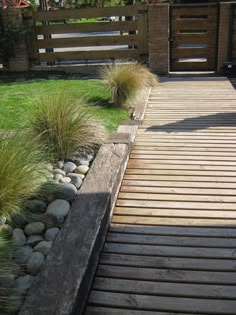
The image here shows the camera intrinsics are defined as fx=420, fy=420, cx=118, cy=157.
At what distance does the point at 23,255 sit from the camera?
2371 millimetres

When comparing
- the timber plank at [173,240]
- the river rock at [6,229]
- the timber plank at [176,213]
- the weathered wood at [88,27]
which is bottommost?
the timber plank at [176,213]

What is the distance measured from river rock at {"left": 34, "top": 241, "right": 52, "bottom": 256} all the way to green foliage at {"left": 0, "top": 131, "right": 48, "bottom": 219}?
0.33 m

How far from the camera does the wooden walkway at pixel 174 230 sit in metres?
2.27

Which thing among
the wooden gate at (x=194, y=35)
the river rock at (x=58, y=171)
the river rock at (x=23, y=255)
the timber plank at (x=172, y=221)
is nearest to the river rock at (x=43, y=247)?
the river rock at (x=23, y=255)

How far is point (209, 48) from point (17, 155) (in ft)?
23.7

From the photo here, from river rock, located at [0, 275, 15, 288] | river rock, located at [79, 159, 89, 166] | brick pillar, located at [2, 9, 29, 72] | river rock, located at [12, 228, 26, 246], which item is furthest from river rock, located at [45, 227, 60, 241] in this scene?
brick pillar, located at [2, 9, 29, 72]

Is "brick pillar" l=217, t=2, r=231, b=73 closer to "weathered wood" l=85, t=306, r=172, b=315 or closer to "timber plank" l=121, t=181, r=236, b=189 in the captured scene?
"timber plank" l=121, t=181, r=236, b=189

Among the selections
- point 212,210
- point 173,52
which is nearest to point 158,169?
point 212,210

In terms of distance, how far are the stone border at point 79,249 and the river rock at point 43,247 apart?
0.06 meters

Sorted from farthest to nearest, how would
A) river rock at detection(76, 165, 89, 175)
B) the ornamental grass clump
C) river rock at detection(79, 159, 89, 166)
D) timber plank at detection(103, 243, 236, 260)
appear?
1. river rock at detection(79, 159, 89, 166)
2. river rock at detection(76, 165, 89, 175)
3. timber plank at detection(103, 243, 236, 260)
4. the ornamental grass clump

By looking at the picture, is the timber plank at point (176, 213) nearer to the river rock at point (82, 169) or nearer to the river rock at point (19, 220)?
the river rock at point (82, 169)

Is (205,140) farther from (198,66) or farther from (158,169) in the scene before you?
(198,66)

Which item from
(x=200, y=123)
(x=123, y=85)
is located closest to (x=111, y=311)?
(x=200, y=123)

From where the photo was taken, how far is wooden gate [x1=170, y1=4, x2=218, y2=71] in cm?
893
